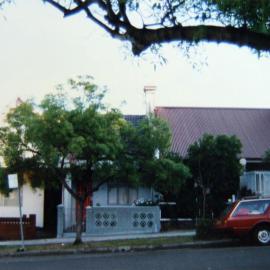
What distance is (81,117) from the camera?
1892 cm

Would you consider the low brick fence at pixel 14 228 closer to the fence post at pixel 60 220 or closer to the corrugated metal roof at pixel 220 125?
the fence post at pixel 60 220

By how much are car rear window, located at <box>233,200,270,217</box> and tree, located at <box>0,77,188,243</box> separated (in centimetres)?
241

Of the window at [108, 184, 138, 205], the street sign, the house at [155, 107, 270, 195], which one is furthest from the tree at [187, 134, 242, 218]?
the street sign

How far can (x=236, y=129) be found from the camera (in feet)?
106

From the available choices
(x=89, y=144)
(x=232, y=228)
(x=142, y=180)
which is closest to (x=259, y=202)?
(x=232, y=228)

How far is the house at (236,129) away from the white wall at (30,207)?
265 inches

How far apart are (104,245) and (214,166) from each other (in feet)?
25.0

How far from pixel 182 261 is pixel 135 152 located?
594 cm

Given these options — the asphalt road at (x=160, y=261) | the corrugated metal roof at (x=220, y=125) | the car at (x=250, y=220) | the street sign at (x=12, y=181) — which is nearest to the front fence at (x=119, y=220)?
the street sign at (x=12, y=181)

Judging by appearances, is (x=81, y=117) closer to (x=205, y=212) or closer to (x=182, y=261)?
(x=182, y=261)

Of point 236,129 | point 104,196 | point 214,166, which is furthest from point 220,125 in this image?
point 104,196

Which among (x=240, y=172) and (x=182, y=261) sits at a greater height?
(x=240, y=172)

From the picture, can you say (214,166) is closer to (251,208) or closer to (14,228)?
(251,208)

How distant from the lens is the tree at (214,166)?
2552 cm
